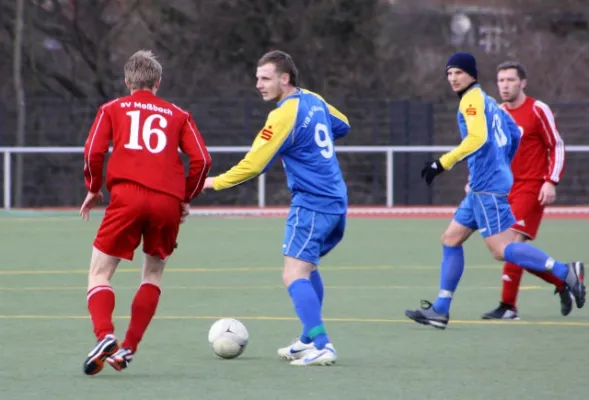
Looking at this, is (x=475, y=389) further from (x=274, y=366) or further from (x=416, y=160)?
(x=416, y=160)

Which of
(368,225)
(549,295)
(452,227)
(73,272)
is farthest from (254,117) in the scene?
(452,227)

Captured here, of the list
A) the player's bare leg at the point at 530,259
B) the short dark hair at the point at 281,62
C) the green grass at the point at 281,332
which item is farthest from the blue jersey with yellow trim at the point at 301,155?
the player's bare leg at the point at 530,259

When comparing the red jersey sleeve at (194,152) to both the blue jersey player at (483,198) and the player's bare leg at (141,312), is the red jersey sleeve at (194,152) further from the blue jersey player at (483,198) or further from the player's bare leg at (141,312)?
the blue jersey player at (483,198)

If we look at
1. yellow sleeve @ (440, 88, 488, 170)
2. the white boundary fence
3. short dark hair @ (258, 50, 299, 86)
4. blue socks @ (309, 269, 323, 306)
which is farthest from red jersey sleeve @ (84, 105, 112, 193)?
the white boundary fence

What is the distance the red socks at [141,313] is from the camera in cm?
762

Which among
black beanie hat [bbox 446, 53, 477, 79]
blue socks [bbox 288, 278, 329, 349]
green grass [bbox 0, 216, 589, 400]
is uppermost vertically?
black beanie hat [bbox 446, 53, 477, 79]

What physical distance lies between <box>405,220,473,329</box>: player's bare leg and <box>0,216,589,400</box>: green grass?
124mm

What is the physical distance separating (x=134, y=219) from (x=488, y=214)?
2.96 meters

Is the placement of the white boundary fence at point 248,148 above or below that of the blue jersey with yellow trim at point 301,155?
below

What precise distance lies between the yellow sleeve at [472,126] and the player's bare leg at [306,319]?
1590mm

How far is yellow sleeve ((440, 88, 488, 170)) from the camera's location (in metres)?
9.29

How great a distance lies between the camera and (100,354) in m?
7.31

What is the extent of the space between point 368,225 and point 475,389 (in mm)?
13973

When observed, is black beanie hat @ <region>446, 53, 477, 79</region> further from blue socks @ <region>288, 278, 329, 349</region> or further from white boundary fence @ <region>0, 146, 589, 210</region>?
white boundary fence @ <region>0, 146, 589, 210</region>
